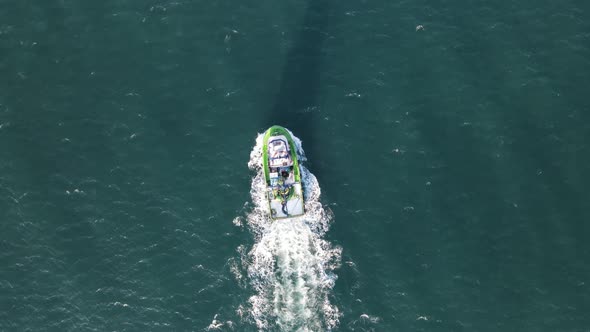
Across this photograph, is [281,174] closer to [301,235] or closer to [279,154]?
[279,154]

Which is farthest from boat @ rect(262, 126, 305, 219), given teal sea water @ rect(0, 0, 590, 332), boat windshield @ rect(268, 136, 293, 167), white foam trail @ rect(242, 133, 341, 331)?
teal sea water @ rect(0, 0, 590, 332)

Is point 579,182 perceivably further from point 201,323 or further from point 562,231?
point 201,323

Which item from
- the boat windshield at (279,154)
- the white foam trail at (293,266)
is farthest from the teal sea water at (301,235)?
the boat windshield at (279,154)

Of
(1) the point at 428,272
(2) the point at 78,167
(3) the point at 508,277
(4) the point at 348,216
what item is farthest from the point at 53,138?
(3) the point at 508,277

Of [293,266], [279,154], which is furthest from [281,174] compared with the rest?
[293,266]

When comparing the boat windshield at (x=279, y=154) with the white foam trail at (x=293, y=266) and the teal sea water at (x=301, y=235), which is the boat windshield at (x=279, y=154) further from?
the teal sea water at (x=301, y=235)

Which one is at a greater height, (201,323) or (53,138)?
(53,138)

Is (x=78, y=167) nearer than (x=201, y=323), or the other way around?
(x=201, y=323)

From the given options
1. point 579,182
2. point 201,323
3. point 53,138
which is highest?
point 53,138
